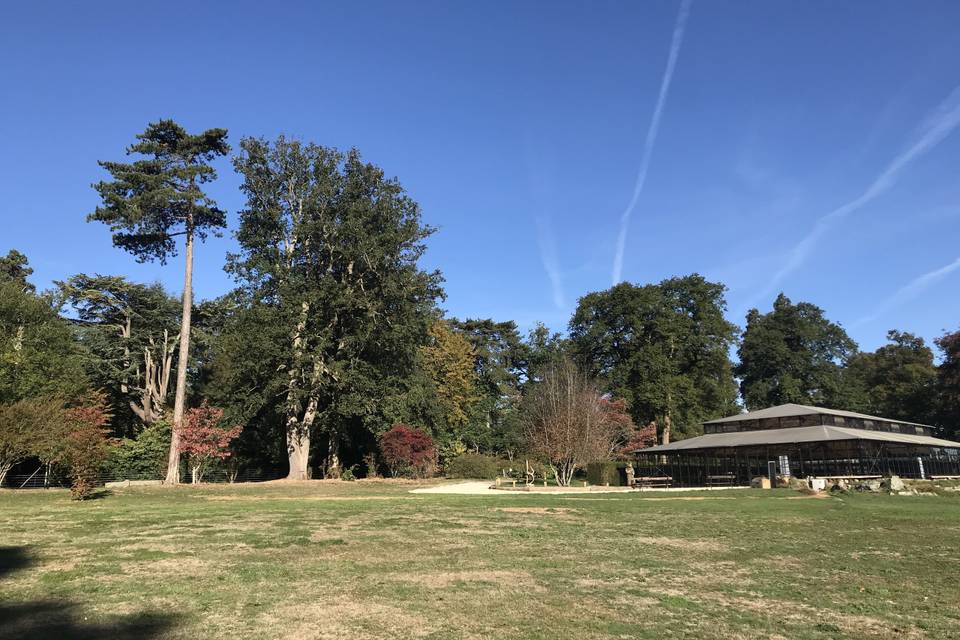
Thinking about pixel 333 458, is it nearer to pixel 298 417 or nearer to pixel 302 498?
pixel 298 417

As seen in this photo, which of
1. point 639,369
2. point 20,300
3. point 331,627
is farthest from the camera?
point 639,369

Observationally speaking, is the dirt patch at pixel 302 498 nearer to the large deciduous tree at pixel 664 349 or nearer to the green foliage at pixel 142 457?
the green foliage at pixel 142 457

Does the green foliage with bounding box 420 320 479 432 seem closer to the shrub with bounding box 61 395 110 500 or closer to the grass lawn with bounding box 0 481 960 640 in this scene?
the shrub with bounding box 61 395 110 500

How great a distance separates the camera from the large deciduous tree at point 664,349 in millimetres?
53781

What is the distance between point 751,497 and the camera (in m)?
23.3

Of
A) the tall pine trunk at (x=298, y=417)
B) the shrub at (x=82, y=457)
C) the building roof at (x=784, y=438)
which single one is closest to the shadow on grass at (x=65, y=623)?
the shrub at (x=82, y=457)

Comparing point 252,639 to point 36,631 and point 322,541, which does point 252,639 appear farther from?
point 322,541

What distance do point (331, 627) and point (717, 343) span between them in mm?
57146

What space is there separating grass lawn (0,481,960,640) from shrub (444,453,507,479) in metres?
27.5

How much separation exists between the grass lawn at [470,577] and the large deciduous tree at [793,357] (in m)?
60.3

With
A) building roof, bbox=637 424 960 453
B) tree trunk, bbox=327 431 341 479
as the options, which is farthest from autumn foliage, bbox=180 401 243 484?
building roof, bbox=637 424 960 453

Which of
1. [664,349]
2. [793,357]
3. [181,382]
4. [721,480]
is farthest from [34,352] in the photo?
[793,357]

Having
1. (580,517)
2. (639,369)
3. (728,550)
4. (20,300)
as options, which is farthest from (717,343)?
(20,300)

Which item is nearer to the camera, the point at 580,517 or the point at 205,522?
the point at 205,522
